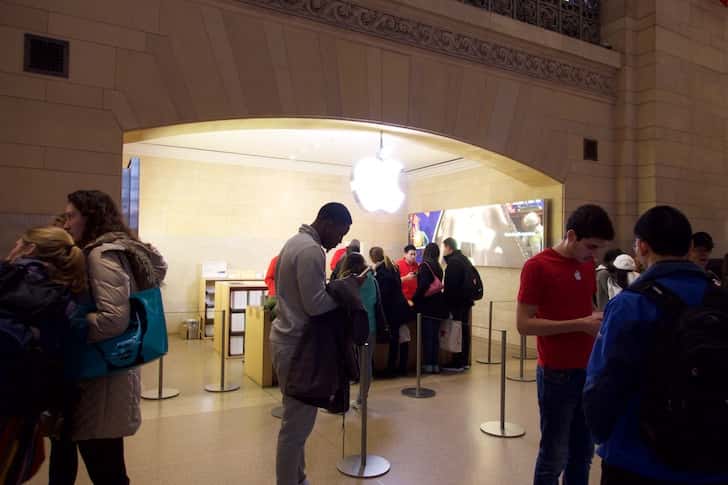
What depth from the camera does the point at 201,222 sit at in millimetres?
9023

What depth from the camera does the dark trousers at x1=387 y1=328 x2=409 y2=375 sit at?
577 cm

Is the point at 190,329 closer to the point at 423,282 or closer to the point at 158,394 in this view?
the point at 158,394

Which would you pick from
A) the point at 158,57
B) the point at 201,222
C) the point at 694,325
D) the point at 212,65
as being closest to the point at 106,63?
the point at 158,57

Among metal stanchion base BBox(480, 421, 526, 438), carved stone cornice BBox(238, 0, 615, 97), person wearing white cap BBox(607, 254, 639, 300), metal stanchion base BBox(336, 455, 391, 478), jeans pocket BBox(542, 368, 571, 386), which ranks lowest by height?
metal stanchion base BBox(480, 421, 526, 438)

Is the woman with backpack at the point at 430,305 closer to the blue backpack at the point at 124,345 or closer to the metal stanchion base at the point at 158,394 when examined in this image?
the metal stanchion base at the point at 158,394

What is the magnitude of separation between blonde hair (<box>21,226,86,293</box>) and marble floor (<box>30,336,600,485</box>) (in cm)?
184

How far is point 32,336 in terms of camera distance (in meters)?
1.62

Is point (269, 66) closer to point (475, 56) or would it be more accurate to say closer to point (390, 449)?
point (475, 56)

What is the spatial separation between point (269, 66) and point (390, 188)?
3.27 metres

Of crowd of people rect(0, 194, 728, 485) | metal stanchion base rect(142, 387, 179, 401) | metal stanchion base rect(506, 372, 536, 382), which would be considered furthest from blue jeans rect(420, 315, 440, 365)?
crowd of people rect(0, 194, 728, 485)

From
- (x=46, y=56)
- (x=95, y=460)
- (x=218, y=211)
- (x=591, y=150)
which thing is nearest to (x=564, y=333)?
(x=95, y=460)

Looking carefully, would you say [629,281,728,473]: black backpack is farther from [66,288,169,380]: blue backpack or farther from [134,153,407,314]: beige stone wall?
[134,153,407,314]: beige stone wall

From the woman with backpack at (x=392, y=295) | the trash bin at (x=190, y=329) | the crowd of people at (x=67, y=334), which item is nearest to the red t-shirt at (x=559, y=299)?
the crowd of people at (x=67, y=334)

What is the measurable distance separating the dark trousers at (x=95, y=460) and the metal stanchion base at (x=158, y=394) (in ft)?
9.60
